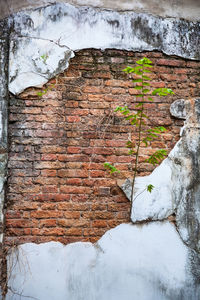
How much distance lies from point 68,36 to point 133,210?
1.68 metres

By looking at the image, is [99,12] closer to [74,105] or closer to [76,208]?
[74,105]

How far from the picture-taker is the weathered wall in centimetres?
250

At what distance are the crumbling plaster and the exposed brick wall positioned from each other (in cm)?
10

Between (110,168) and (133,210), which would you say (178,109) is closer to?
(110,168)

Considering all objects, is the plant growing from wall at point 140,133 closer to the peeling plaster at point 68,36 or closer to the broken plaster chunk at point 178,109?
the broken plaster chunk at point 178,109

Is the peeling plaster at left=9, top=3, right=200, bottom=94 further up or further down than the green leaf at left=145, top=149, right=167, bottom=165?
further up

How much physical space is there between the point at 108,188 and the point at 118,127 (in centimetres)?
57

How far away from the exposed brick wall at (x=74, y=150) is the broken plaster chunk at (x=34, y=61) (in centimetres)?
8

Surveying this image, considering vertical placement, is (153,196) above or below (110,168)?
below

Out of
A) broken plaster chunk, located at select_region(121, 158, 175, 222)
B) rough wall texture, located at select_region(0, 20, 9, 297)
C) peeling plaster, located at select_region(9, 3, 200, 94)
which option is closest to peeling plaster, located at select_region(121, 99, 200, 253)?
broken plaster chunk, located at select_region(121, 158, 175, 222)

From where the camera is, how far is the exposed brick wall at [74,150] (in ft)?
7.81

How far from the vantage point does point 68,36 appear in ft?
8.09

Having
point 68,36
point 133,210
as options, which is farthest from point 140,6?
point 133,210

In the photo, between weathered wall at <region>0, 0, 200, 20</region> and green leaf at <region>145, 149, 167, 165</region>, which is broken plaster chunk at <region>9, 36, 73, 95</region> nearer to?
weathered wall at <region>0, 0, 200, 20</region>
